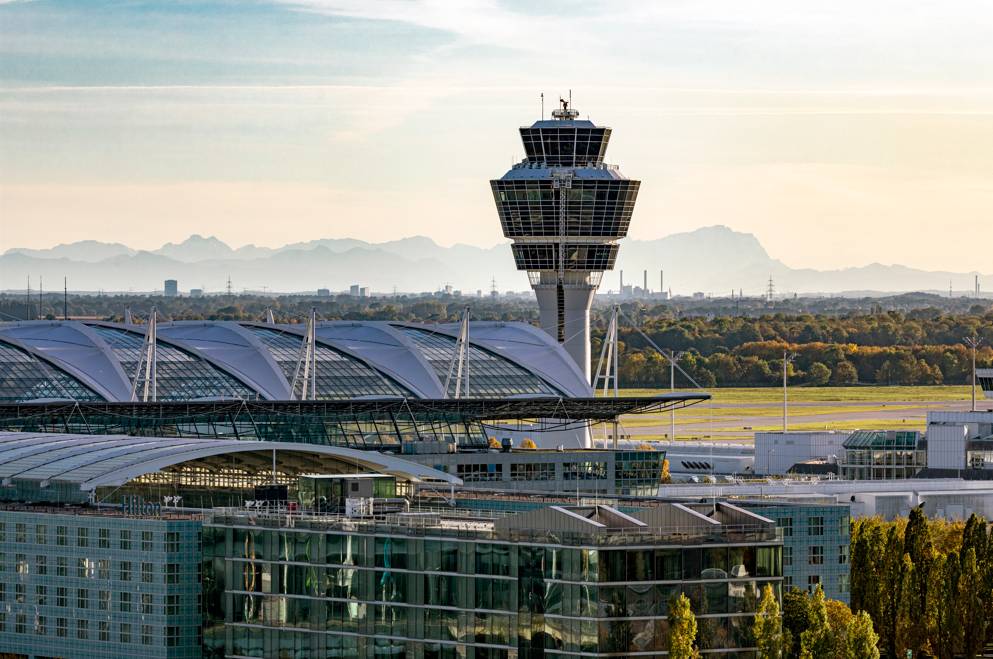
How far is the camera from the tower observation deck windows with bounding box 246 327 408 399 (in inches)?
5768

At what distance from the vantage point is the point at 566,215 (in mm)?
192625

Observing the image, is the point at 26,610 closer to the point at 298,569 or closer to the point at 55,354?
the point at 298,569

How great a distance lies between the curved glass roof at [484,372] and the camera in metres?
155

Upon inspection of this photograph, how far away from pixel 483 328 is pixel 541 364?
Result: 9099 millimetres

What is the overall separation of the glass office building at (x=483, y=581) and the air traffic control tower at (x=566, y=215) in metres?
114

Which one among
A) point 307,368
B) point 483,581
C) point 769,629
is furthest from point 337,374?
point 769,629

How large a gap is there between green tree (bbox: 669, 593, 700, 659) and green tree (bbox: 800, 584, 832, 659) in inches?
280

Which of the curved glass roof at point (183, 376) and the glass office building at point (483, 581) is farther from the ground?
the curved glass roof at point (183, 376)

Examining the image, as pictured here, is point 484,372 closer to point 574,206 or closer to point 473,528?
point 574,206

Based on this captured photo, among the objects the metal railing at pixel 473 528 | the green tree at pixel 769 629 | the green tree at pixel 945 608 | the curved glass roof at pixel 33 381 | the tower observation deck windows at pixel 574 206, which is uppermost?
the tower observation deck windows at pixel 574 206

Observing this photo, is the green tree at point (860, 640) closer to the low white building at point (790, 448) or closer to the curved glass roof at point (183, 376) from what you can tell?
the curved glass roof at point (183, 376)

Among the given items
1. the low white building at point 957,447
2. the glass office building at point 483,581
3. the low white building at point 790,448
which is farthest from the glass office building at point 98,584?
the low white building at point 790,448

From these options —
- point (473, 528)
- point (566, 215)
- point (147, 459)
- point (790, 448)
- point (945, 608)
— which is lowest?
point (945, 608)

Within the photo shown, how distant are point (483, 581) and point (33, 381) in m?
67.9
